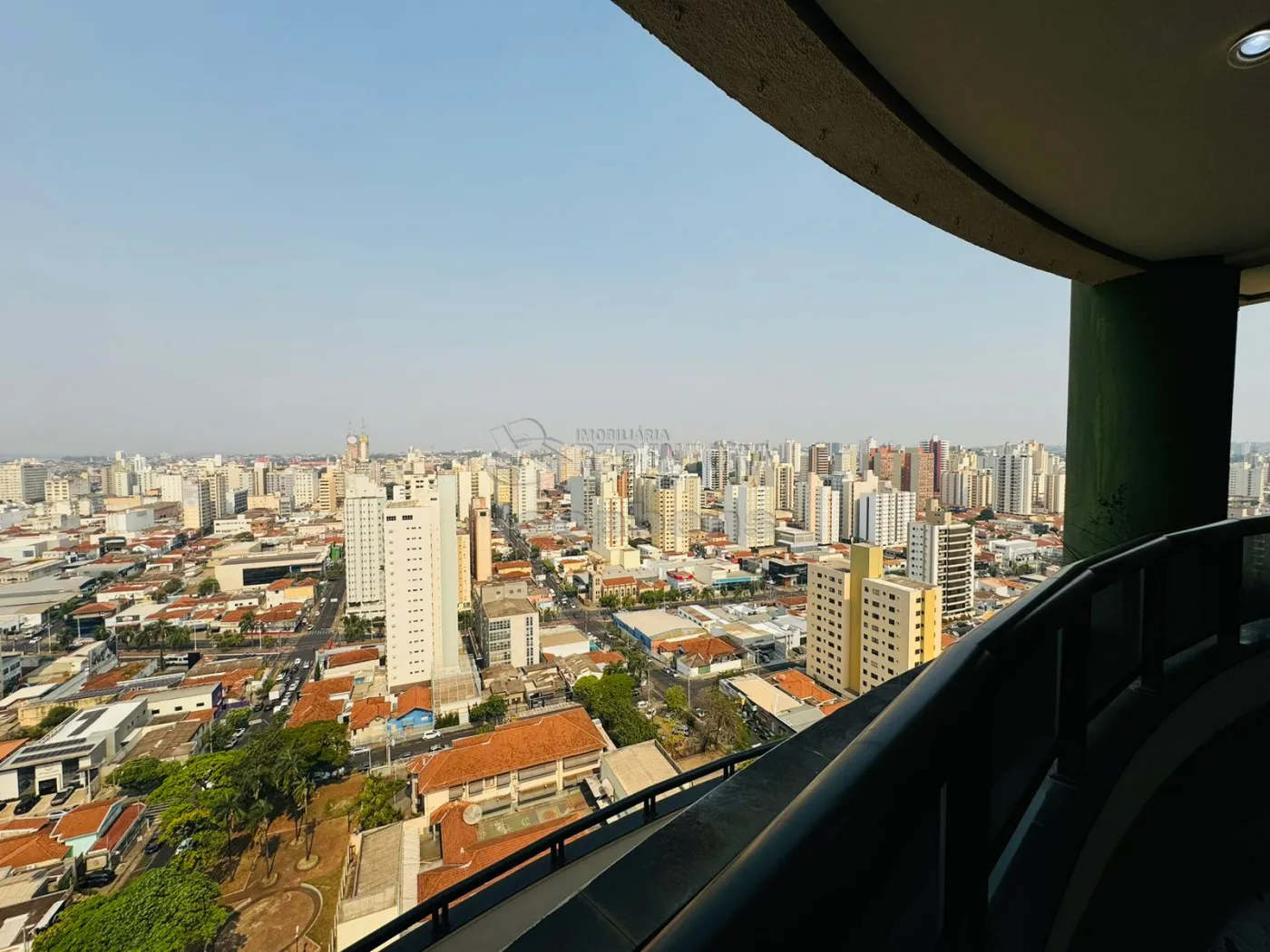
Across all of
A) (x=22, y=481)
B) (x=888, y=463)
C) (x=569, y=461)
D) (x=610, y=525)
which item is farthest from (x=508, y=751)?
(x=569, y=461)

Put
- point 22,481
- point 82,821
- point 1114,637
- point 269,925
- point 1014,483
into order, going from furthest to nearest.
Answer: point 1014,483 < point 22,481 < point 82,821 < point 269,925 < point 1114,637

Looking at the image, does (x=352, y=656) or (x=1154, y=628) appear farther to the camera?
(x=352, y=656)

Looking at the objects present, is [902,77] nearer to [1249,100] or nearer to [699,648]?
[1249,100]

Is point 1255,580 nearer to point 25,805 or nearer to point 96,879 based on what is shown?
point 96,879

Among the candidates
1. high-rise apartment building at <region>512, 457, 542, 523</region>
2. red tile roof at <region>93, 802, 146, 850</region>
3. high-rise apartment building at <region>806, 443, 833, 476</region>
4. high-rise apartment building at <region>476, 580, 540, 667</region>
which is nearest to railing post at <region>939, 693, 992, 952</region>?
red tile roof at <region>93, 802, 146, 850</region>

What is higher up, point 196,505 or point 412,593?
point 196,505

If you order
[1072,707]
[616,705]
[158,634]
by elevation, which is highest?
[1072,707]
